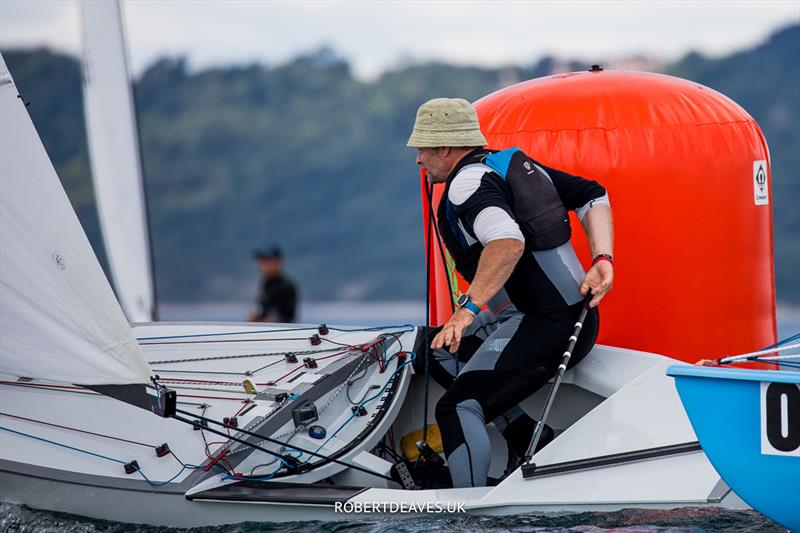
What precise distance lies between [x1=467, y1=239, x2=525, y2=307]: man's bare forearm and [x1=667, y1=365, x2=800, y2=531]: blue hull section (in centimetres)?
55

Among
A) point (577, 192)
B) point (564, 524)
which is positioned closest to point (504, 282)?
point (577, 192)

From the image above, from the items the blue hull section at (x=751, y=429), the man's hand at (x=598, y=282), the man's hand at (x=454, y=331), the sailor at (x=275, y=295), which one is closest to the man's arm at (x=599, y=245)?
the man's hand at (x=598, y=282)

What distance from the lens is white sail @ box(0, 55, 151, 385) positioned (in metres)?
3.08

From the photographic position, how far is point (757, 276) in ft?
12.7

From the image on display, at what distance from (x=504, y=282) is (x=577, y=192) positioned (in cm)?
48

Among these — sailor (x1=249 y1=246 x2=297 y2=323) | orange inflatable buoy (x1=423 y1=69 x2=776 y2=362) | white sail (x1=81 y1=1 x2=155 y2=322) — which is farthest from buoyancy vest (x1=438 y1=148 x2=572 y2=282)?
sailor (x1=249 y1=246 x2=297 y2=323)

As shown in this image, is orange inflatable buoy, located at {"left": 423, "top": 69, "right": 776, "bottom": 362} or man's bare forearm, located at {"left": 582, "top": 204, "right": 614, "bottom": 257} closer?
man's bare forearm, located at {"left": 582, "top": 204, "right": 614, "bottom": 257}

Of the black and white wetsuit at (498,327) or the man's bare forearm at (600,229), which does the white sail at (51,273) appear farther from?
the man's bare forearm at (600,229)

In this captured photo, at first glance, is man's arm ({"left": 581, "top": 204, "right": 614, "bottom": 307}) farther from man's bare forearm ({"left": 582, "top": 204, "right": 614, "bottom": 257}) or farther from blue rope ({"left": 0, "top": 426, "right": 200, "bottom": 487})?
blue rope ({"left": 0, "top": 426, "right": 200, "bottom": 487})

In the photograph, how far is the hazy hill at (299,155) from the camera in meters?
30.3

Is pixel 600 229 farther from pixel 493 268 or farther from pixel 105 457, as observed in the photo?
pixel 105 457

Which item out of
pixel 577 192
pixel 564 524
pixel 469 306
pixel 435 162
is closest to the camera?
pixel 564 524

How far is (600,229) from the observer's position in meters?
3.22

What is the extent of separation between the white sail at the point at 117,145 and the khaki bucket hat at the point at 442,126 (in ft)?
16.7
